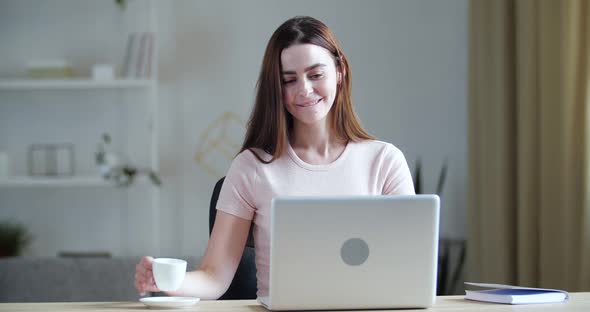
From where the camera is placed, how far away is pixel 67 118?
4477mm

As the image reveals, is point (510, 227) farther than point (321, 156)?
Yes

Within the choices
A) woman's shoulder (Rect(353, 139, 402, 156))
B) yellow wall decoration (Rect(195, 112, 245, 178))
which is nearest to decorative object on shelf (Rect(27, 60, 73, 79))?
yellow wall decoration (Rect(195, 112, 245, 178))

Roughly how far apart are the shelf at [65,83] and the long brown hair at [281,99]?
221 centimetres

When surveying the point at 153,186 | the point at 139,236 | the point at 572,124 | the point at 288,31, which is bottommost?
the point at 139,236

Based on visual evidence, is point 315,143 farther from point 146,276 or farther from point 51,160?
point 51,160

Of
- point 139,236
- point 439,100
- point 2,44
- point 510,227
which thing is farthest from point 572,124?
point 2,44

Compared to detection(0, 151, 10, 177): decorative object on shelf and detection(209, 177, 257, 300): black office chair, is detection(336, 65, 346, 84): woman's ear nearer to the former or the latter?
detection(209, 177, 257, 300): black office chair

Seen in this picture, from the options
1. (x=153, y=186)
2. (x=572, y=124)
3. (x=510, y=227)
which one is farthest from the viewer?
(x=153, y=186)

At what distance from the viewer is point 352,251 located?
1569mm

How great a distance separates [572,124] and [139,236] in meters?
2.35

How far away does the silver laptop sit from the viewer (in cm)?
154

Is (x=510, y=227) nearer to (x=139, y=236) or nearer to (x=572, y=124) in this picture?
(x=572, y=124)

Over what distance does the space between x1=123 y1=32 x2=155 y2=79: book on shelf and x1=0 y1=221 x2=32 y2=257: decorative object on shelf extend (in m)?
0.98

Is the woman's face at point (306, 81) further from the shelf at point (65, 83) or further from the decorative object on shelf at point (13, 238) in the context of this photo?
the decorative object on shelf at point (13, 238)
